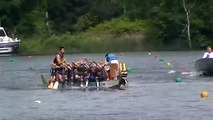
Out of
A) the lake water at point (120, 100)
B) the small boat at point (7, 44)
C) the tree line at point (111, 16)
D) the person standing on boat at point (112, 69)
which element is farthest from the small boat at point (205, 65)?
the small boat at point (7, 44)

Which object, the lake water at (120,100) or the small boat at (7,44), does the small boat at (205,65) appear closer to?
the lake water at (120,100)

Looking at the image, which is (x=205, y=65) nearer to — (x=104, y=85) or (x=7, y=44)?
(x=104, y=85)

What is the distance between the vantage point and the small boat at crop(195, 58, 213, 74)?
43.7 m

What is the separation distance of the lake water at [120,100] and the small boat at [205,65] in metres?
0.53

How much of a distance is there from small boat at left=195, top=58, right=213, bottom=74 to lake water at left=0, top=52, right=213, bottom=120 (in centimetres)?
53

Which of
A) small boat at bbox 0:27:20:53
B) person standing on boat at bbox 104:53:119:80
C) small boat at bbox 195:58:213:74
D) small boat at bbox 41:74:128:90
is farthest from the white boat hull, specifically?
person standing on boat at bbox 104:53:119:80

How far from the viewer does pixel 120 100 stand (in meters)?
33.2

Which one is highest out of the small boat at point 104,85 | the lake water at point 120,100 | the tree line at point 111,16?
the tree line at point 111,16

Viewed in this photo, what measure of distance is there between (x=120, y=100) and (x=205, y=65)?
12.0 meters

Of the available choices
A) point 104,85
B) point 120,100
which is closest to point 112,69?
point 104,85

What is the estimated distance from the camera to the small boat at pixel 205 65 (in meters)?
43.7

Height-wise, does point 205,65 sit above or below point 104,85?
above

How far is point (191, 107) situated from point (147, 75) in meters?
16.5

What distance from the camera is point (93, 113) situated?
96.0ft
